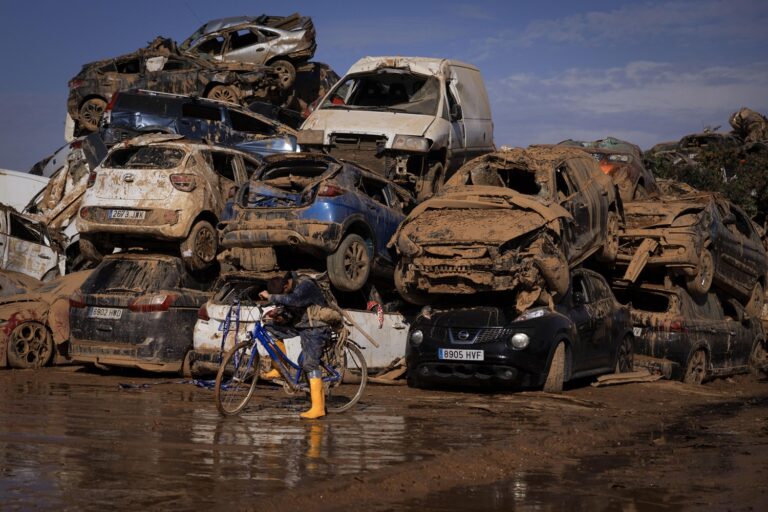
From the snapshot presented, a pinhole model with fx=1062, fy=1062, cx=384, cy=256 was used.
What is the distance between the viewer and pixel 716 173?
26.7 metres

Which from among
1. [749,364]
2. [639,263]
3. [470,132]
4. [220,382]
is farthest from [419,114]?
[220,382]

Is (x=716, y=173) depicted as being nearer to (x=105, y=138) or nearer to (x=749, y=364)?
(x=749, y=364)

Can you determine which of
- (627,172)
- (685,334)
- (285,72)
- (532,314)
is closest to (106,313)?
(532,314)

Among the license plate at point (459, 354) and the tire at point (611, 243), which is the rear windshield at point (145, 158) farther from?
the tire at point (611, 243)

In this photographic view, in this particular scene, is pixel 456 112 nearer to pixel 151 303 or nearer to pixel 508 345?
pixel 508 345

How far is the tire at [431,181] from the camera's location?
647 inches

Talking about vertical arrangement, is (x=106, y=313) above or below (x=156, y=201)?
below

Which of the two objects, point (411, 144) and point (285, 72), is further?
point (285, 72)

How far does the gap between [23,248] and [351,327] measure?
712 cm

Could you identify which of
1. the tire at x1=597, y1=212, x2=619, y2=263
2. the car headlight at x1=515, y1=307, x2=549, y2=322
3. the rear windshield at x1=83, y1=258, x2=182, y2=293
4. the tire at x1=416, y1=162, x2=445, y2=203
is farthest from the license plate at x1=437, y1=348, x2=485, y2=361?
the tire at x1=416, y1=162, x2=445, y2=203

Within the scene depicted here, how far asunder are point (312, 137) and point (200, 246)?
10.3 feet

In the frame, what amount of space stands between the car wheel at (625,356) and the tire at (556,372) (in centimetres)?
172

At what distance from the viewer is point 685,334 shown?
14.4m

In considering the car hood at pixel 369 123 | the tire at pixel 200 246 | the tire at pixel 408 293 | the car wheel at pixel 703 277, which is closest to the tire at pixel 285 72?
the car hood at pixel 369 123
